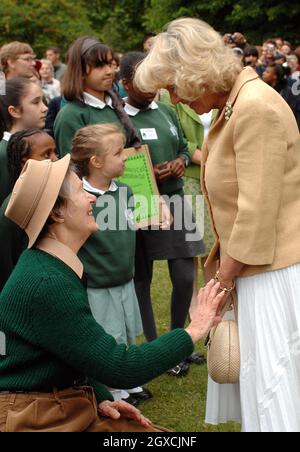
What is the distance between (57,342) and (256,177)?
102 cm

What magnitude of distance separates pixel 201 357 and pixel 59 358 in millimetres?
3014

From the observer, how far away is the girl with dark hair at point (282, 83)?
42.2ft

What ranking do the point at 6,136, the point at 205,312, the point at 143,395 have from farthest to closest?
the point at 143,395 → the point at 6,136 → the point at 205,312

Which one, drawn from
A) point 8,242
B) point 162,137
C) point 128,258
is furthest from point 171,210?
point 8,242

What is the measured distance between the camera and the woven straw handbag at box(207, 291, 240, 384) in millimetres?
3633

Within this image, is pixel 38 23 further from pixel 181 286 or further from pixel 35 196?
pixel 35 196

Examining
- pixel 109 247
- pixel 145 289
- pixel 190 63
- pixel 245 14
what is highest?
pixel 190 63

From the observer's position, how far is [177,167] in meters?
5.62

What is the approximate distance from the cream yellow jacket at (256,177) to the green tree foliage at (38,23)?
20.8 metres

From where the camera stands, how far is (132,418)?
3.28 metres

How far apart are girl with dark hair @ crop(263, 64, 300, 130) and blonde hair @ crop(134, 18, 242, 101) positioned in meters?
9.44

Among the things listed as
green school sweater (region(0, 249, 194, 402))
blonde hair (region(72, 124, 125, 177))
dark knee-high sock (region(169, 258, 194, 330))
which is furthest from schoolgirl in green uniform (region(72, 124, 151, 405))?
green school sweater (region(0, 249, 194, 402))

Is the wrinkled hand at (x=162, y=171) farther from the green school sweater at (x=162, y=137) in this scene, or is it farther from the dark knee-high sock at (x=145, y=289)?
the dark knee-high sock at (x=145, y=289)
